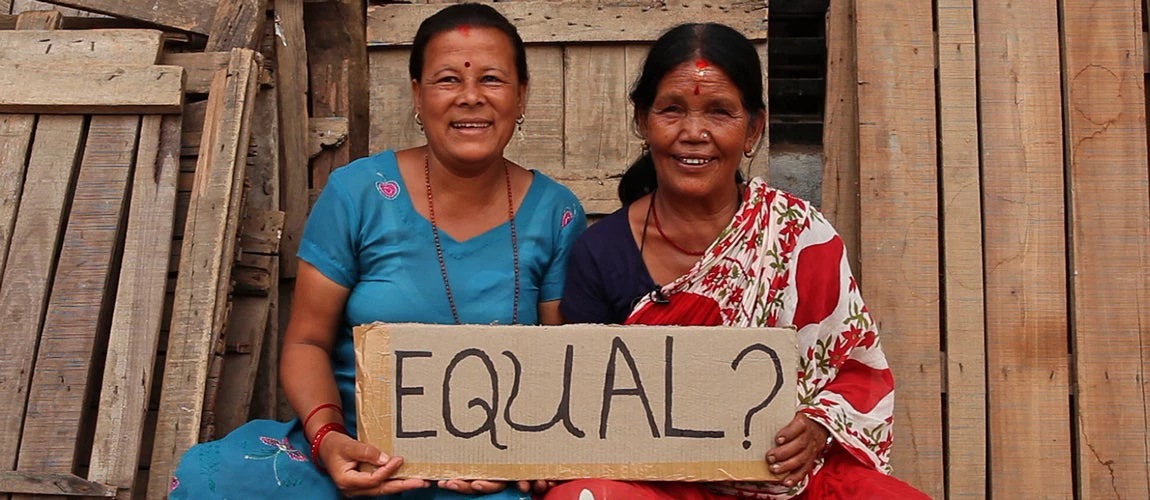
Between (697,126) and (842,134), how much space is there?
1.03 meters

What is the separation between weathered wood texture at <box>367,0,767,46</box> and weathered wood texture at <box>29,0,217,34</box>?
0.58 metres

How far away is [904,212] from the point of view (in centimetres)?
306

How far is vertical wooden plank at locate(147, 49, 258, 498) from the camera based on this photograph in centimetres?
270

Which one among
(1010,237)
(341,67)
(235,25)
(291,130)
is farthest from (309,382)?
(1010,237)

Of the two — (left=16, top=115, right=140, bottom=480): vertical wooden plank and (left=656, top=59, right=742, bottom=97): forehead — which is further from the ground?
(left=656, top=59, right=742, bottom=97): forehead

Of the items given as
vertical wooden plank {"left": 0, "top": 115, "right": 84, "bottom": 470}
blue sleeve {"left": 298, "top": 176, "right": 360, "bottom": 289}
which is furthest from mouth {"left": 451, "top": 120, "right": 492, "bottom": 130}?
vertical wooden plank {"left": 0, "top": 115, "right": 84, "bottom": 470}

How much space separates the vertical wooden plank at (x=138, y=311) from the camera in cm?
269

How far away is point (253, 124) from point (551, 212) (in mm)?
1117

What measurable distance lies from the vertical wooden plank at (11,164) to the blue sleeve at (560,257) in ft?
4.72

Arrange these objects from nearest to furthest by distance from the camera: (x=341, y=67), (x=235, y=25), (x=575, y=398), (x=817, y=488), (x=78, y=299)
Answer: (x=575, y=398), (x=817, y=488), (x=78, y=299), (x=235, y=25), (x=341, y=67)

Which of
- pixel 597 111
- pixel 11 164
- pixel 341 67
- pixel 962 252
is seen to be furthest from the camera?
pixel 341 67

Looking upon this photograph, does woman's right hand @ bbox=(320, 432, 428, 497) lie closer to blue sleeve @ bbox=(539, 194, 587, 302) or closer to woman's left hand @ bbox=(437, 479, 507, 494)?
woman's left hand @ bbox=(437, 479, 507, 494)

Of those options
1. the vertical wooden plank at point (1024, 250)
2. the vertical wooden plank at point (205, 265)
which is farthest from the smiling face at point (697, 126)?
the vertical wooden plank at point (205, 265)

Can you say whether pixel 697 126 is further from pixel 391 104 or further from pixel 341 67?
pixel 341 67
